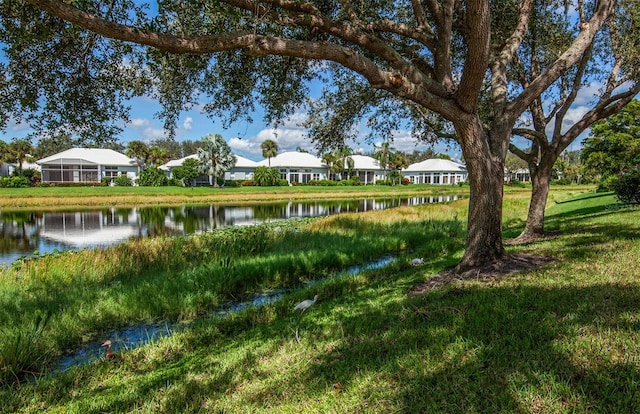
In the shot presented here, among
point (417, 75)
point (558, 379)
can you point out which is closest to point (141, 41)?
point (417, 75)

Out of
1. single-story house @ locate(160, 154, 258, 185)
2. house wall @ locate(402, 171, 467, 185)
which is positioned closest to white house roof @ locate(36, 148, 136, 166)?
single-story house @ locate(160, 154, 258, 185)

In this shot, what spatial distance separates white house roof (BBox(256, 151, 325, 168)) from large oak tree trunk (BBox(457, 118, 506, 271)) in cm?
6294

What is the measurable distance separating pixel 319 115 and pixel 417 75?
565 centimetres

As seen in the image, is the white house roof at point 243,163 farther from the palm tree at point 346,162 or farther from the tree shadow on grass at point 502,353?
the tree shadow on grass at point 502,353

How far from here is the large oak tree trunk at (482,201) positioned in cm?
652

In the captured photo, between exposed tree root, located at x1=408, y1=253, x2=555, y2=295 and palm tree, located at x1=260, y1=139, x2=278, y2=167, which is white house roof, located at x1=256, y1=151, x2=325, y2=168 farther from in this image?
exposed tree root, located at x1=408, y1=253, x2=555, y2=295

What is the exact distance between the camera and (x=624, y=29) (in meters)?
10.9

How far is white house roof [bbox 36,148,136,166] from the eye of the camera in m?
55.6

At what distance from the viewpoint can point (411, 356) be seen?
363 centimetres

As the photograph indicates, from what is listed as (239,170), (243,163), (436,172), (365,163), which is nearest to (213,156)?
(239,170)

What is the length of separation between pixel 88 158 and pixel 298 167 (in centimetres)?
3444

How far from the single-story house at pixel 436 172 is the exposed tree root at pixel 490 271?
78.9 metres

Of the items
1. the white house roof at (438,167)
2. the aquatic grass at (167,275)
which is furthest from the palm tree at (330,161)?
the aquatic grass at (167,275)

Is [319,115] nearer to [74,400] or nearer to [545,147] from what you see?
[545,147]
